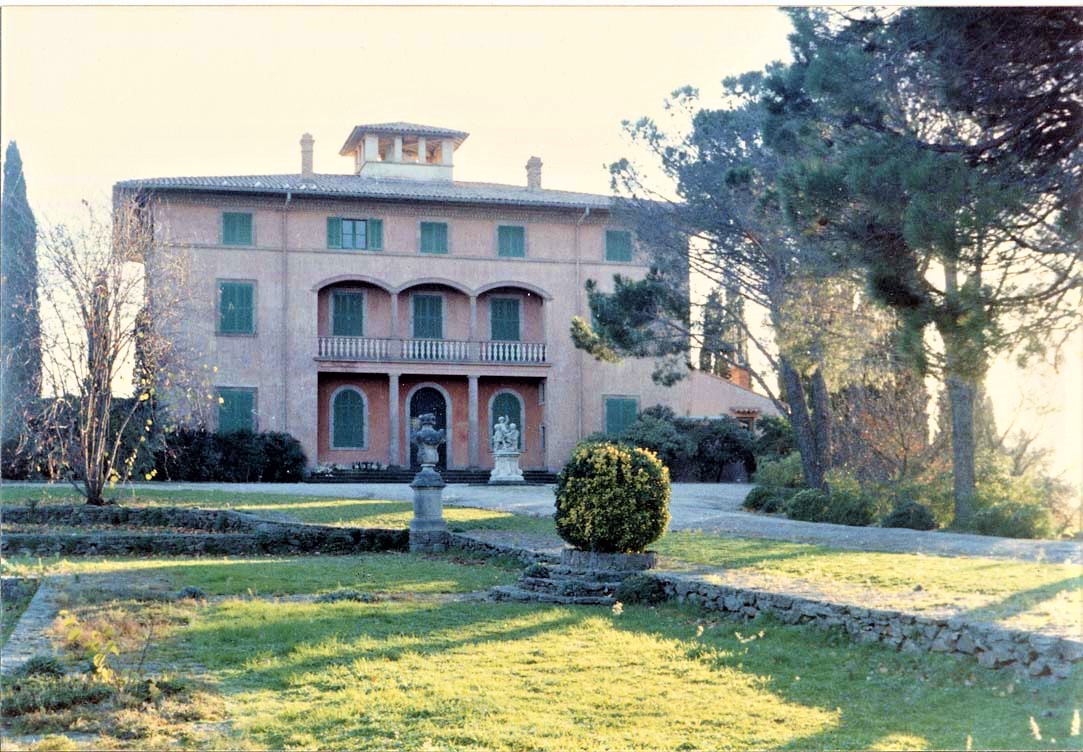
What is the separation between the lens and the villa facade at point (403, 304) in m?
30.4

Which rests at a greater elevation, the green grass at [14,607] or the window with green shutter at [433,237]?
the window with green shutter at [433,237]

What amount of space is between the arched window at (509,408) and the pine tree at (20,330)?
46.0 feet

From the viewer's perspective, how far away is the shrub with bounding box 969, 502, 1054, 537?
1555 centimetres

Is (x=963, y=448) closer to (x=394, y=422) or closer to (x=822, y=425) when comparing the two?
(x=822, y=425)

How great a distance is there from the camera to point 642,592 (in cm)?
1053

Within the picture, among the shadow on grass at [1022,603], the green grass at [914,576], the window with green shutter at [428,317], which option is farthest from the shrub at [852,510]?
the window with green shutter at [428,317]

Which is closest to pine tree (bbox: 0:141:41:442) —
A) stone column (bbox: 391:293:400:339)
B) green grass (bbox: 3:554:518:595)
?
green grass (bbox: 3:554:518:595)

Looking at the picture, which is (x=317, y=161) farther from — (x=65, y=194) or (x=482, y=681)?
(x=482, y=681)

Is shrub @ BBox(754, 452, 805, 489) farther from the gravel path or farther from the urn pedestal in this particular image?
the urn pedestal

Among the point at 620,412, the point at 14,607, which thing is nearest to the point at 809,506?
the point at 14,607

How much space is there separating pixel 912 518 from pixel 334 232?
18776mm

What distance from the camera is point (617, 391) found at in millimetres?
33031

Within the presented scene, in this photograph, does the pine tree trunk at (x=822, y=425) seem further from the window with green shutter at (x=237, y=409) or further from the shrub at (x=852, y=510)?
the window with green shutter at (x=237, y=409)

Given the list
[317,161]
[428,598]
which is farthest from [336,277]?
[428,598]
